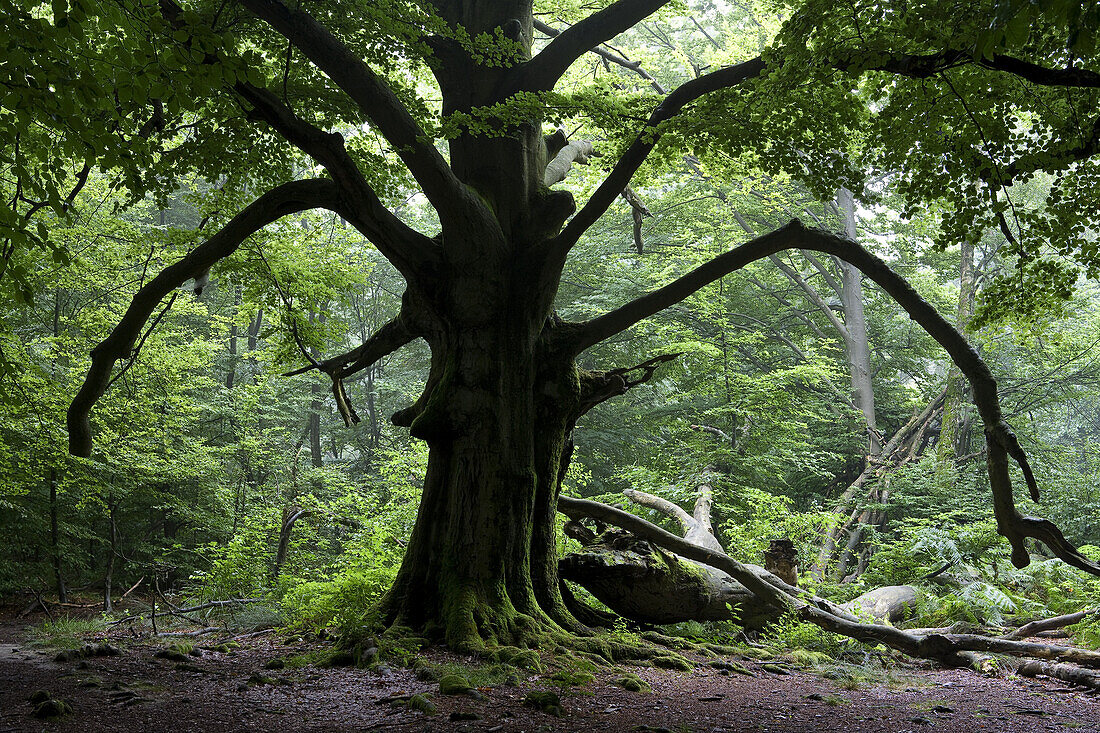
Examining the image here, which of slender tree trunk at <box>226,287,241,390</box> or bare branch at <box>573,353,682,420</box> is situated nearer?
bare branch at <box>573,353,682,420</box>

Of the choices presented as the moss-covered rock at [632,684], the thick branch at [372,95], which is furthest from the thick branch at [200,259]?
the moss-covered rock at [632,684]

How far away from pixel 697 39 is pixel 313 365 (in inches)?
657

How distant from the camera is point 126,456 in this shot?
11.3 meters

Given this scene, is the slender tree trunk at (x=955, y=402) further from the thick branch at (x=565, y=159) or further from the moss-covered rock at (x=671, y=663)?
the moss-covered rock at (x=671, y=663)

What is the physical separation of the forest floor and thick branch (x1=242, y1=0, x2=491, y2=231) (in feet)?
10.9

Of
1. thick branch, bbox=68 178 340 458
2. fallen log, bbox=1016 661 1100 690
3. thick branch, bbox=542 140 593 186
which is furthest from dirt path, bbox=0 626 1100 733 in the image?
thick branch, bbox=542 140 593 186

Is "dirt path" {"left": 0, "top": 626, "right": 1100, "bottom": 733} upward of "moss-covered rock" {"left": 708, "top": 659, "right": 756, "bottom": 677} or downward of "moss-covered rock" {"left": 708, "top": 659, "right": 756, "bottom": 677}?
downward

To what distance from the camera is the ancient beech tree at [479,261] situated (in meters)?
5.02

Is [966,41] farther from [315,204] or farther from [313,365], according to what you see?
[313,365]

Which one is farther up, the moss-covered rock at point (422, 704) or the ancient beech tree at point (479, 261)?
the ancient beech tree at point (479, 261)

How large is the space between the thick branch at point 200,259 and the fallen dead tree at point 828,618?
380cm

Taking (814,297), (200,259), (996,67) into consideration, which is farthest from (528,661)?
(814,297)

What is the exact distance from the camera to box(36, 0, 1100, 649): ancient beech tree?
502 centimetres

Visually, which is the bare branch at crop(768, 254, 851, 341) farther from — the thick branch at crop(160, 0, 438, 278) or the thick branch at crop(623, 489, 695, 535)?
the thick branch at crop(160, 0, 438, 278)
